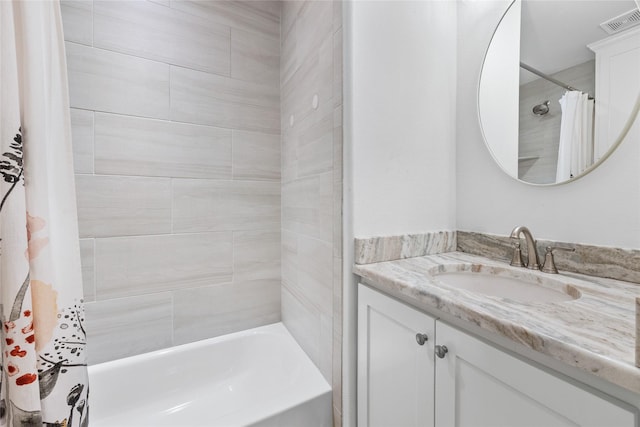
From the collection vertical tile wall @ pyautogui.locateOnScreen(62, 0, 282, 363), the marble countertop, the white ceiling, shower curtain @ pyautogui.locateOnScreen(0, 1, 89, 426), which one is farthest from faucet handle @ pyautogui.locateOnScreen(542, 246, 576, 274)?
shower curtain @ pyautogui.locateOnScreen(0, 1, 89, 426)

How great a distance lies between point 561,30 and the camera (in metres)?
0.91

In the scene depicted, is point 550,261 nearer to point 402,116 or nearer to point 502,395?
point 502,395

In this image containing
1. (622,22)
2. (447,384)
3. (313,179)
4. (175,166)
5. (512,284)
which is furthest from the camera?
(175,166)

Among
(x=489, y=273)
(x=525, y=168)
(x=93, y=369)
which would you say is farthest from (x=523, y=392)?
(x=93, y=369)

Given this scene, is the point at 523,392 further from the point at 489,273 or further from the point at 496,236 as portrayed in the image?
the point at 496,236

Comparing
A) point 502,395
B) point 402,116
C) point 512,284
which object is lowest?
point 502,395

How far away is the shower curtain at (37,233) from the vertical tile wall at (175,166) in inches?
19.9

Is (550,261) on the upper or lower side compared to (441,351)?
upper

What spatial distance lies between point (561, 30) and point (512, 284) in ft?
2.82

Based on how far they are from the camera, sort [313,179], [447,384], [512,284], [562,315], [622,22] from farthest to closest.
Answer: [313,179] → [512,284] → [622,22] → [447,384] → [562,315]

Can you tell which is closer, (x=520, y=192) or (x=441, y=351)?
(x=441, y=351)

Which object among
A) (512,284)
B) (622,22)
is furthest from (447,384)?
(622,22)

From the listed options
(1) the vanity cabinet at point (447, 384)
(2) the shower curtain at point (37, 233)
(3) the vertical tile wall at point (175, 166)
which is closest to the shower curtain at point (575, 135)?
(1) the vanity cabinet at point (447, 384)

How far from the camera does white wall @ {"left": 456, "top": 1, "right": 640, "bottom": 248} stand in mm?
761
